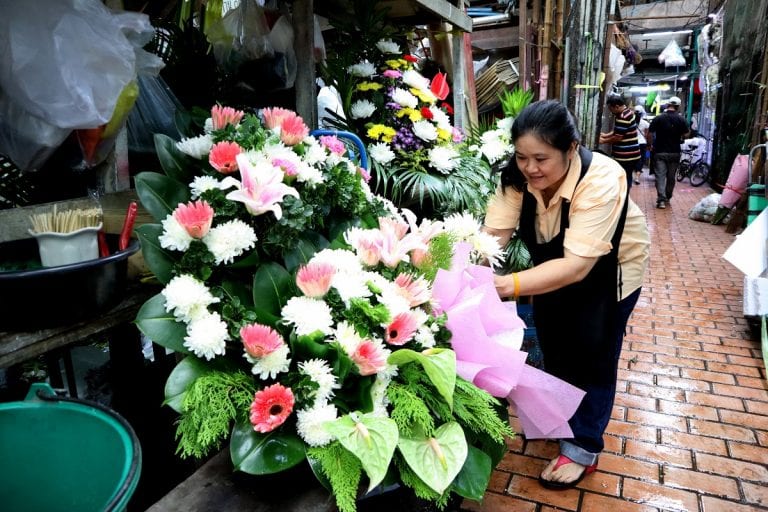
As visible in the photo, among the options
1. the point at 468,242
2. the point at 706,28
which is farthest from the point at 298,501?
the point at 706,28

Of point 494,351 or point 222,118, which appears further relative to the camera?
point 222,118

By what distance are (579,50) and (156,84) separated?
13.1ft

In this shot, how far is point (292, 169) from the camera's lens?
1614 millimetres

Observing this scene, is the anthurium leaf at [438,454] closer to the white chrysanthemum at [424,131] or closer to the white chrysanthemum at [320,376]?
the white chrysanthemum at [320,376]

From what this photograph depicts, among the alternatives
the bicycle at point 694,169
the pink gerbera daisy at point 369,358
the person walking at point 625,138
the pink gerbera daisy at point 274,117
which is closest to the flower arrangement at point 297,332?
the pink gerbera daisy at point 369,358

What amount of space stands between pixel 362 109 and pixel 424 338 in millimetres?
2094

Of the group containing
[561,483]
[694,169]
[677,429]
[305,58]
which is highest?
[305,58]

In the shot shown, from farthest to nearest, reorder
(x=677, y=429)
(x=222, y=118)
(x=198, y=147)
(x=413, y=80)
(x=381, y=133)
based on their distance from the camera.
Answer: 1. (x=413, y=80)
2. (x=381, y=133)
3. (x=677, y=429)
4. (x=222, y=118)
5. (x=198, y=147)

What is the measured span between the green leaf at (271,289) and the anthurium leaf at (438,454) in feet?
1.57

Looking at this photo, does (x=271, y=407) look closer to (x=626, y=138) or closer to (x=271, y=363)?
(x=271, y=363)

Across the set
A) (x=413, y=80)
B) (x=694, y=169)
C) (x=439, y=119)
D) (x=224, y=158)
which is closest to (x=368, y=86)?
(x=413, y=80)

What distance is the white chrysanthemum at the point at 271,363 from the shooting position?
1.27 meters

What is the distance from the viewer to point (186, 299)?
1.30 meters

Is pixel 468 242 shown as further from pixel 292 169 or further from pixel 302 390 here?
pixel 302 390
